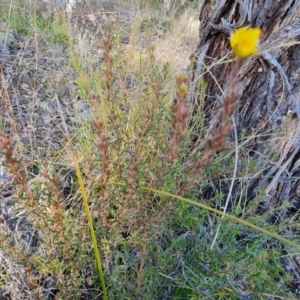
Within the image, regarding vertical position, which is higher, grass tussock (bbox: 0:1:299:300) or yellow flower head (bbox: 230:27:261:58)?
yellow flower head (bbox: 230:27:261:58)

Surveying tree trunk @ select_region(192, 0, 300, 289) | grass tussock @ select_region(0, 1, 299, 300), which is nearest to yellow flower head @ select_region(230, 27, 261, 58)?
grass tussock @ select_region(0, 1, 299, 300)

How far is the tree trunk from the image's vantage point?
1.24m

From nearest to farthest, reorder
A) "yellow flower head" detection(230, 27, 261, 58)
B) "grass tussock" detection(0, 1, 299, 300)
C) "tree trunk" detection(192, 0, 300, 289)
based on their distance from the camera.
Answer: "yellow flower head" detection(230, 27, 261, 58)
"grass tussock" detection(0, 1, 299, 300)
"tree trunk" detection(192, 0, 300, 289)

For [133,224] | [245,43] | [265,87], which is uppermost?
[245,43]

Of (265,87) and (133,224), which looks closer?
(133,224)

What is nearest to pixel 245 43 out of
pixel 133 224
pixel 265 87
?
pixel 133 224

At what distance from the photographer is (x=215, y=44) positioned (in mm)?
1427

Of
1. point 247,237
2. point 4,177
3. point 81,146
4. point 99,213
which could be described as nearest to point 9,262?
point 99,213

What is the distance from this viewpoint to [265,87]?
1.31m

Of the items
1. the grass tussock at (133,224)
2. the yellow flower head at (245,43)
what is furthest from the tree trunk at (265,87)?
the yellow flower head at (245,43)

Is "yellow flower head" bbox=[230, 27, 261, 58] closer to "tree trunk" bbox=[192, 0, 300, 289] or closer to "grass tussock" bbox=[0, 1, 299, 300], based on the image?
"grass tussock" bbox=[0, 1, 299, 300]

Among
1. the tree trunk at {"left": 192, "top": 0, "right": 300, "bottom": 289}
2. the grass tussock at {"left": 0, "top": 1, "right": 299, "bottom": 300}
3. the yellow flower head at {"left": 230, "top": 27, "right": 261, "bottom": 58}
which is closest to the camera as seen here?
the yellow flower head at {"left": 230, "top": 27, "right": 261, "bottom": 58}

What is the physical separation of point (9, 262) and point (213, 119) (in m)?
0.92

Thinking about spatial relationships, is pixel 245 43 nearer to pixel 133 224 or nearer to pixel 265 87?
pixel 133 224
